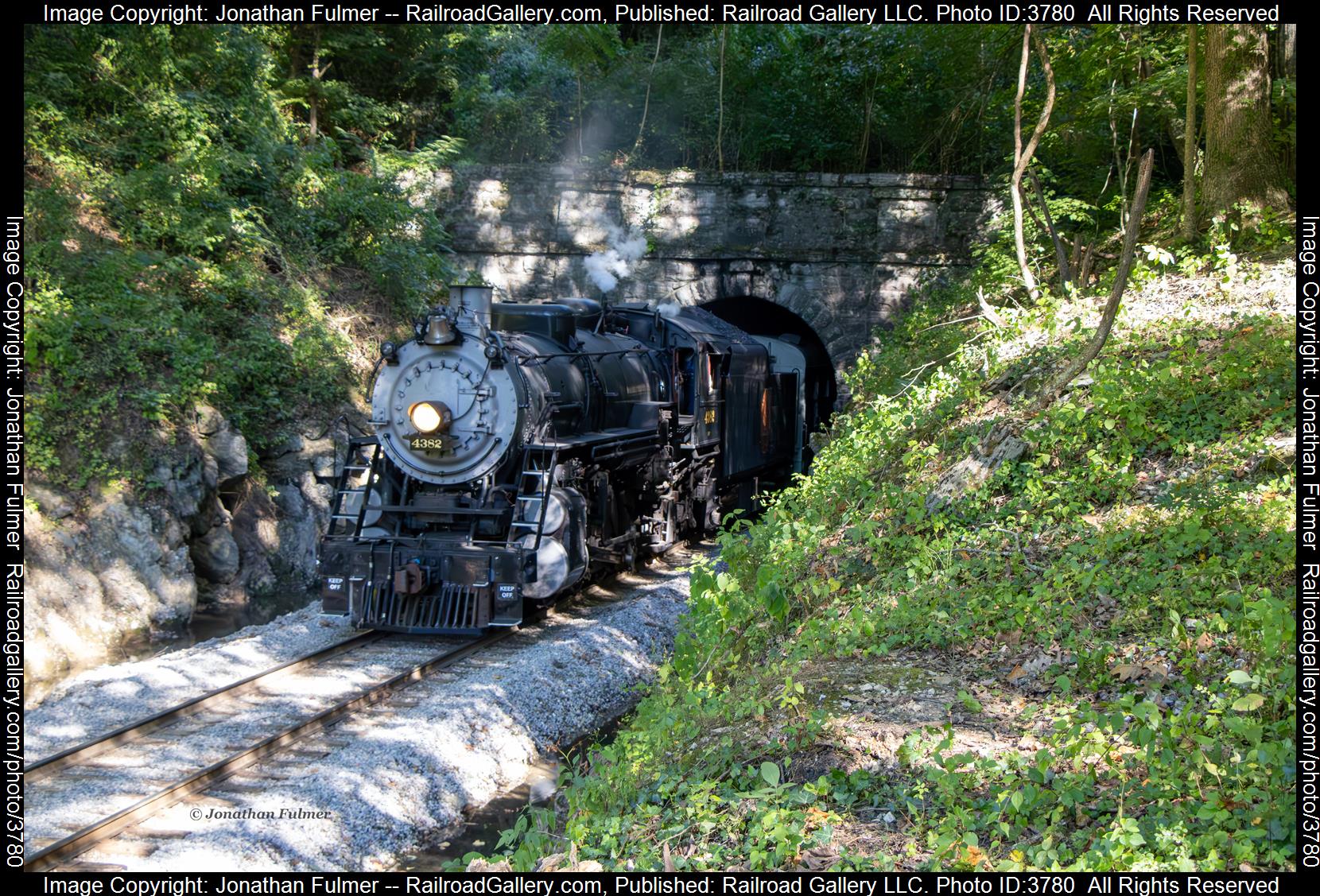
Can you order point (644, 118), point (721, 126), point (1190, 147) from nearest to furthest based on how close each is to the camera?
point (1190, 147)
point (721, 126)
point (644, 118)

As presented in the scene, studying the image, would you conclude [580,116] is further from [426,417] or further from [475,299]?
[426,417]

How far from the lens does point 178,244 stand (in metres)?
14.1

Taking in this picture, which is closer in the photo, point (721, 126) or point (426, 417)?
point (426, 417)

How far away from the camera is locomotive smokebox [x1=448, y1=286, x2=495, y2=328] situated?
9.59m

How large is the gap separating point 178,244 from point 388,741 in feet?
33.9

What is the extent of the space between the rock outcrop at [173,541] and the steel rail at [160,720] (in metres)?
1.67

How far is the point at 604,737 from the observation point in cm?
741

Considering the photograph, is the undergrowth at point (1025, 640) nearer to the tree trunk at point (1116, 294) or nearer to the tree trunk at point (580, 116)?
the tree trunk at point (1116, 294)

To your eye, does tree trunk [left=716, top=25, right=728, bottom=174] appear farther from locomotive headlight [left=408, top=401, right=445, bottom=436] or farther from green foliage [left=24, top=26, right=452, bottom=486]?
locomotive headlight [left=408, top=401, right=445, bottom=436]

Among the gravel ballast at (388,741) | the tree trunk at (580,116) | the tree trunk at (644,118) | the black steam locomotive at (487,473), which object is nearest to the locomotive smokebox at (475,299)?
the black steam locomotive at (487,473)

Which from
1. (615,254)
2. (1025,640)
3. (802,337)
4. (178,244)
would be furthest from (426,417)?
(802,337)
